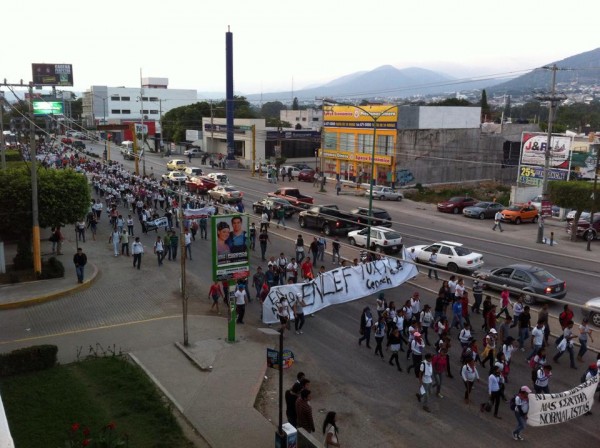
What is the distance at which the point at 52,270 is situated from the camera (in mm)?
22609

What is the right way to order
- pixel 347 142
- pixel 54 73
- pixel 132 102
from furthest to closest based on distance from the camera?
pixel 132 102 < pixel 54 73 < pixel 347 142

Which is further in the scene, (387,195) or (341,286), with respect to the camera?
(387,195)

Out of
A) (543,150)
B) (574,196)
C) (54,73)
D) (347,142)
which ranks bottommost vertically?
(574,196)

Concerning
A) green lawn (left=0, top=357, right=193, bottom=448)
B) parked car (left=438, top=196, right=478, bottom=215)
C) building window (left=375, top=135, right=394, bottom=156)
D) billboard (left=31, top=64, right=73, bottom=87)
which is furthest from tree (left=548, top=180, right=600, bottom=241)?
billboard (left=31, top=64, right=73, bottom=87)

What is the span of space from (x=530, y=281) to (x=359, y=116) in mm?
38636

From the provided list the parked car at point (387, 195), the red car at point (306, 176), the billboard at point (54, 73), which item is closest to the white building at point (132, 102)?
the billboard at point (54, 73)

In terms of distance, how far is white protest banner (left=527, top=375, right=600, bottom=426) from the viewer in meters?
11.7

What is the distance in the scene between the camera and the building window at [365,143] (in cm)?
5476

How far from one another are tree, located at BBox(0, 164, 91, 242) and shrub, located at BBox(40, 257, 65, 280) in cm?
138

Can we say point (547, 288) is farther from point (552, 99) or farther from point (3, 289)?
point (3, 289)

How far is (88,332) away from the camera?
1745 cm

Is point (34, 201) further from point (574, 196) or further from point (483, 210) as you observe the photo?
point (483, 210)

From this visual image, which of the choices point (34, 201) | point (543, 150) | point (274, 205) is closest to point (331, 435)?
point (34, 201)

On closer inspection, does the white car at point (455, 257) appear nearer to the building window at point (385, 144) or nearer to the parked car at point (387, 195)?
the parked car at point (387, 195)
